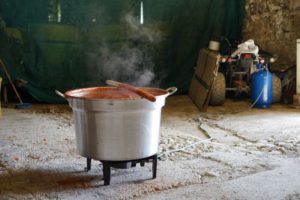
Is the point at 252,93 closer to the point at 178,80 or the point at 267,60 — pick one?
the point at 267,60

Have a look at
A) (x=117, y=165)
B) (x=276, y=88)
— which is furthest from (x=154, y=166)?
(x=276, y=88)

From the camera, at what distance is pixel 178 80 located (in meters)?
6.43

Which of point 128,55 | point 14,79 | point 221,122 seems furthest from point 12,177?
point 128,55

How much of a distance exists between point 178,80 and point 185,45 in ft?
1.75

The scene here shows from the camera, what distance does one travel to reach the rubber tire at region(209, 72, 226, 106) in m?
5.55

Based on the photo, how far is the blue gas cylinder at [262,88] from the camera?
5.45m

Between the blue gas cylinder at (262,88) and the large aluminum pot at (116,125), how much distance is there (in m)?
2.99

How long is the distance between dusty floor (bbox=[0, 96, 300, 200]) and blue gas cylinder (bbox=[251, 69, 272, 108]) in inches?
19.3

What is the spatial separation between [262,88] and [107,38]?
2.21 meters

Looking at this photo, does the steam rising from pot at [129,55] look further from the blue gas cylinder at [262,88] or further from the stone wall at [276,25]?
the blue gas cylinder at [262,88]

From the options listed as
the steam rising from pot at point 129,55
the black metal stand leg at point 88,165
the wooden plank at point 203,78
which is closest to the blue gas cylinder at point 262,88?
the wooden plank at point 203,78

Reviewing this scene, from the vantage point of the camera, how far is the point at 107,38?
19.5 feet

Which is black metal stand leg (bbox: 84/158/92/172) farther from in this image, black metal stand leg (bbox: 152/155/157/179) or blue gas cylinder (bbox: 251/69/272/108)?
blue gas cylinder (bbox: 251/69/272/108)

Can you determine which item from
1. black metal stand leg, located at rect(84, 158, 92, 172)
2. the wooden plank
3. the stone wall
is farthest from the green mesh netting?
black metal stand leg, located at rect(84, 158, 92, 172)
